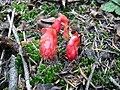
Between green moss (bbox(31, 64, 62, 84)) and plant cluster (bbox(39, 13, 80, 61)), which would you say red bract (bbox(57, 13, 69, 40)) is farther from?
green moss (bbox(31, 64, 62, 84))

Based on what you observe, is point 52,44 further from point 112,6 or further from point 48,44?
point 112,6

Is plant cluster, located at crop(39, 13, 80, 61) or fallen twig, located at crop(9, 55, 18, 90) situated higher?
plant cluster, located at crop(39, 13, 80, 61)

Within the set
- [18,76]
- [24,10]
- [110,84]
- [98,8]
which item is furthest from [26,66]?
[98,8]

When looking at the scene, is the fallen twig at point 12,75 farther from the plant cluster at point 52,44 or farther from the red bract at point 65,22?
the red bract at point 65,22

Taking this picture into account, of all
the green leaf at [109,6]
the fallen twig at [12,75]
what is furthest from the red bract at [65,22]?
the green leaf at [109,6]

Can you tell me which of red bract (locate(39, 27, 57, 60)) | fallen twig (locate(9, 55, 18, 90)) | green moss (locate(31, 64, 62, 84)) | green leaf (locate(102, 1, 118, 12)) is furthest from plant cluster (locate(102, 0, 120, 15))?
fallen twig (locate(9, 55, 18, 90))

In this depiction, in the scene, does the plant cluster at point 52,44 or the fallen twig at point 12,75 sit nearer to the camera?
the fallen twig at point 12,75
